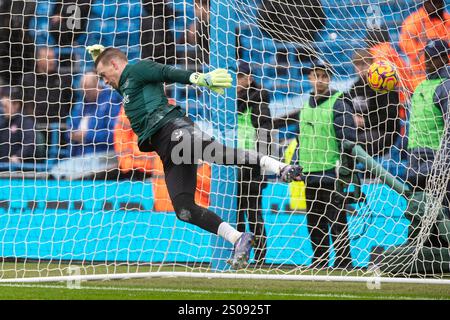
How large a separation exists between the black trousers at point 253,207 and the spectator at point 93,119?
159cm

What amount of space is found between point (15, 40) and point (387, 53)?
164 inches

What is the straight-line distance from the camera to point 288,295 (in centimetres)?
727

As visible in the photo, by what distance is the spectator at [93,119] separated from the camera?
1002 cm

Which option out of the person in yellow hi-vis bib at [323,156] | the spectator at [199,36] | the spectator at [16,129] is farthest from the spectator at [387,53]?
the spectator at [16,129]

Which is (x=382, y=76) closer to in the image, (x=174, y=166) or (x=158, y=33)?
(x=174, y=166)

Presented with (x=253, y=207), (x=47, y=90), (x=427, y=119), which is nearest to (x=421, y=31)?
(x=427, y=119)

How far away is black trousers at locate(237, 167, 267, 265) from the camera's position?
952 cm

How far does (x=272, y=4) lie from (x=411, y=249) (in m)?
2.69

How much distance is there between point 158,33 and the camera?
31.8 feet

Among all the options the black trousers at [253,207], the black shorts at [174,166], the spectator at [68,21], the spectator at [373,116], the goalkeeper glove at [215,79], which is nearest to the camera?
the goalkeeper glove at [215,79]

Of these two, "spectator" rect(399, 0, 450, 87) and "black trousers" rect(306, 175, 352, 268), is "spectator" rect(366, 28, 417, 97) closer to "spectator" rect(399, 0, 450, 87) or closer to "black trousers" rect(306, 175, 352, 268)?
"spectator" rect(399, 0, 450, 87)

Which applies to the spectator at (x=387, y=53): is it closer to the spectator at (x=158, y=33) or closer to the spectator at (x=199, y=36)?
the spectator at (x=199, y=36)

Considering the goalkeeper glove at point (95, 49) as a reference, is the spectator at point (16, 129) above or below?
below

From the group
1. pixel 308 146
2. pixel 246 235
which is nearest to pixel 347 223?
pixel 308 146
